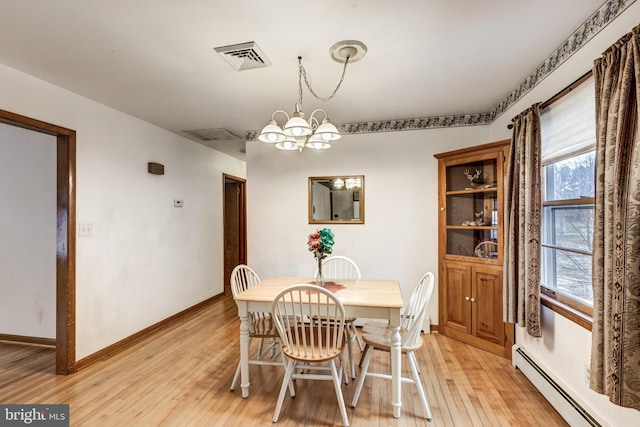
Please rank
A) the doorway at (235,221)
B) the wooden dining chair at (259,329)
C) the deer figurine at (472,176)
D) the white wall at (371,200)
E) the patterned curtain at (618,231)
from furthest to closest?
the doorway at (235,221)
the white wall at (371,200)
the deer figurine at (472,176)
the wooden dining chair at (259,329)
the patterned curtain at (618,231)

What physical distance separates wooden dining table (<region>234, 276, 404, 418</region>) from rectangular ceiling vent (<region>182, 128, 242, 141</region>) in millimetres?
2175

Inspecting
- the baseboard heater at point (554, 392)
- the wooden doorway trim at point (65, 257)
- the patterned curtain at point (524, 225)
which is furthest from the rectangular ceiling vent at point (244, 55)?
the baseboard heater at point (554, 392)

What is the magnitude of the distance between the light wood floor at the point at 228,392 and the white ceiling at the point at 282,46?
2.41 meters

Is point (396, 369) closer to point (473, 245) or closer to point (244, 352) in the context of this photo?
point (244, 352)

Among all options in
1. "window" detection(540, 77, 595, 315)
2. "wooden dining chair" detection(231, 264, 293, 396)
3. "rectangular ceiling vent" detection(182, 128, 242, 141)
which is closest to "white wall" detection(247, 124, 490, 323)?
"rectangular ceiling vent" detection(182, 128, 242, 141)

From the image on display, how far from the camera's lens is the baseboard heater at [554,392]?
183 centimetres

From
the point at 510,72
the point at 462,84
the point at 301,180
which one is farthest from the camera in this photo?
the point at 301,180

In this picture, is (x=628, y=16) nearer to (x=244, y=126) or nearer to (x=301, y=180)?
(x=301, y=180)

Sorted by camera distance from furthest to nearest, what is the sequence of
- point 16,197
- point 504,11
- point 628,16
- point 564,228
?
1. point 16,197
2. point 564,228
3. point 504,11
4. point 628,16

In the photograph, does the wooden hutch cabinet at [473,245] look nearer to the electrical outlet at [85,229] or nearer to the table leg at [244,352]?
the table leg at [244,352]

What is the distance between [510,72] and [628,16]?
3.01 feet

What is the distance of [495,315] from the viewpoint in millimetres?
2934

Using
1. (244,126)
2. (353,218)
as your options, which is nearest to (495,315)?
(353,218)

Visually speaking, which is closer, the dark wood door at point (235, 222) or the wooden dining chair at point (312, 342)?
the wooden dining chair at point (312, 342)
